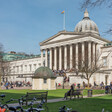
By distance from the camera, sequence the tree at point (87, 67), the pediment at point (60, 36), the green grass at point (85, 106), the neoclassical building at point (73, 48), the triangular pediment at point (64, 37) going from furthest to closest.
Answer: the pediment at point (60, 36), the triangular pediment at point (64, 37), the neoclassical building at point (73, 48), the tree at point (87, 67), the green grass at point (85, 106)

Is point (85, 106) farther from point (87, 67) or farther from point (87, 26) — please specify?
point (87, 26)

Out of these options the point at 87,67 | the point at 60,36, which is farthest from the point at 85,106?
the point at 60,36

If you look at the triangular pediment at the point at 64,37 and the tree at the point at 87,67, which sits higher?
the triangular pediment at the point at 64,37

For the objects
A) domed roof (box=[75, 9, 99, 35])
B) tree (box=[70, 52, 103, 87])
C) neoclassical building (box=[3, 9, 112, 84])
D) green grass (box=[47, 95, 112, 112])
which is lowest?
green grass (box=[47, 95, 112, 112])

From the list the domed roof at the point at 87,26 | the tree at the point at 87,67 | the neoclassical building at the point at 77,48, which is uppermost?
the domed roof at the point at 87,26

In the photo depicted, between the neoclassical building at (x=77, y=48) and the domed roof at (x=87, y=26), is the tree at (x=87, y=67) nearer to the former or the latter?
the neoclassical building at (x=77, y=48)

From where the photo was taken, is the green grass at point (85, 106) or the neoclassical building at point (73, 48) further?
the neoclassical building at point (73, 48)

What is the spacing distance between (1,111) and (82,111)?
7.32m

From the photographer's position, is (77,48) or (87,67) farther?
(77,48)

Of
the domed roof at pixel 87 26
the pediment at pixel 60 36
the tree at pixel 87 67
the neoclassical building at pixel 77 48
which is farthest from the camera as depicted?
the domed roof at pixel 87 26

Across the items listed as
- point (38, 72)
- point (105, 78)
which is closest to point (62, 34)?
point (105, 78)

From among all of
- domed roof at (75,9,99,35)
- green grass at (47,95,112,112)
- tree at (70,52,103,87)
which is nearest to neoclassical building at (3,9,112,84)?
domed roof at (75,9,99,35)

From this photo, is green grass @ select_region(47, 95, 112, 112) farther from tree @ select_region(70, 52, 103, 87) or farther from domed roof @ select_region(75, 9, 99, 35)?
domed roof @ select_region(75, 9, 99, 35)

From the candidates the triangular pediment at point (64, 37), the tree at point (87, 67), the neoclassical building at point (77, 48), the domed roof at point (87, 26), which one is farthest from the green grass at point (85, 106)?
the domed roof at point (87, 26)
